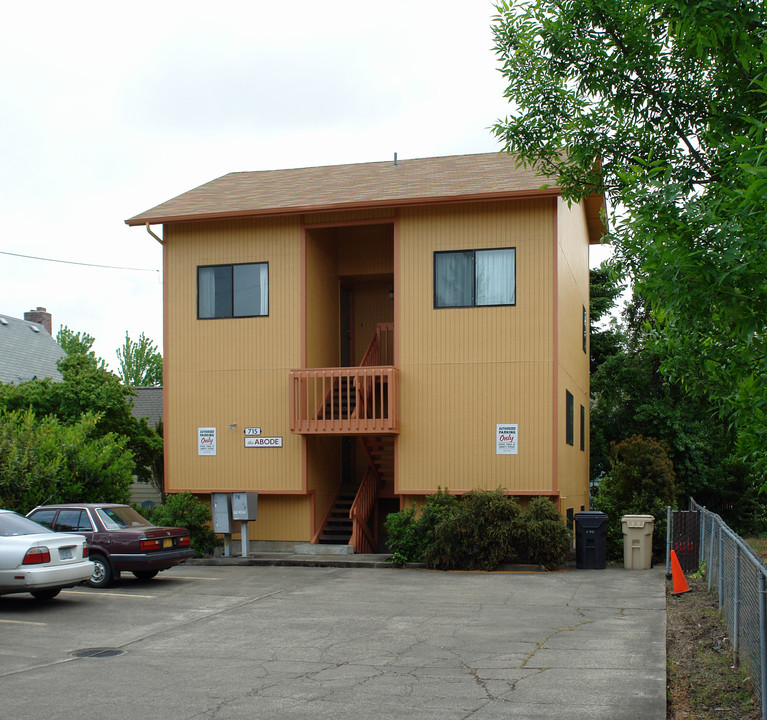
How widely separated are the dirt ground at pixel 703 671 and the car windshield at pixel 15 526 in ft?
29.6

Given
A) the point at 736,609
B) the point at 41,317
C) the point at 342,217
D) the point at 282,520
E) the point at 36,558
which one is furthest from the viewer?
the point at 41,317

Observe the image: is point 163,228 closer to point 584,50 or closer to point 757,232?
point 584,50

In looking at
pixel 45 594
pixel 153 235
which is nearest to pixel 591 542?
pixel 45 594

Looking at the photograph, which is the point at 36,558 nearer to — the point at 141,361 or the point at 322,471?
the point at 322,471

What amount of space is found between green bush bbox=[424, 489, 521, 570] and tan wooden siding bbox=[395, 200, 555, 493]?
55.0 inches

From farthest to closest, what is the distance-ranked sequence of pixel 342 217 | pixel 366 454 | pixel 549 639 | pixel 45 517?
pixel 366 454, pixel 342 217, pixel 45 517, pixel 549 639

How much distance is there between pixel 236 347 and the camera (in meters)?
20.9

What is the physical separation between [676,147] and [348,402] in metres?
10.4

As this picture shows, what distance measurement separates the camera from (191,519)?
63.9ft

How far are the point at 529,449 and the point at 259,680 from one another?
36.2 feet

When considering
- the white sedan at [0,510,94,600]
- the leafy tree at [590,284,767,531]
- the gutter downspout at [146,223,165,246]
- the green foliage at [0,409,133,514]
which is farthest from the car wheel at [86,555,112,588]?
the leafy tree at [590,284,767,531]

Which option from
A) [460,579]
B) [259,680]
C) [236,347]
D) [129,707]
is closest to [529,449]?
[460,579]

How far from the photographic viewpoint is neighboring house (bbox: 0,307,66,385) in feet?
123

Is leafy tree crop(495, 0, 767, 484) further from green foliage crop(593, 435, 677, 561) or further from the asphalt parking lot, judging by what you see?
green foliage crop(593, 435, 677, 561)
